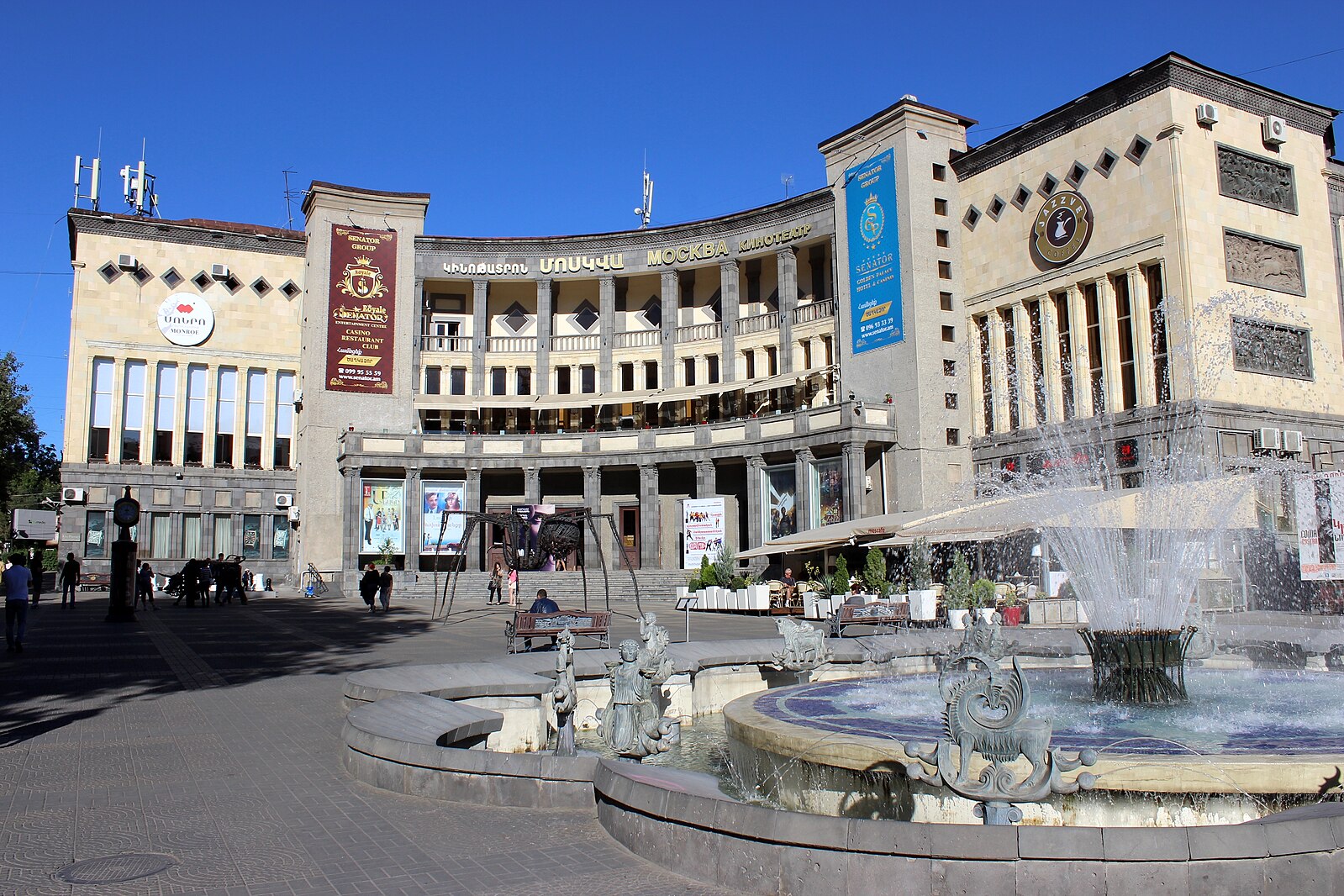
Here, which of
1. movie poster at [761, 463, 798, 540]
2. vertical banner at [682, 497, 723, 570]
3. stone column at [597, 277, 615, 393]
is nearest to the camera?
vertical banner at [682, 497, 723, 570]

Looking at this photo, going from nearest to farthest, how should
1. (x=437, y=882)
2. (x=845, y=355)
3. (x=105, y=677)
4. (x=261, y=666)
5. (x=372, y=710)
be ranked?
(x=437, y=882)
(x=372, y=710)
(x=105, y=677)
(x=261, y=666)
(x=845, y=355)

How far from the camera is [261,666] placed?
645 inches

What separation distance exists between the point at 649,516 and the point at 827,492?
8.77 meters

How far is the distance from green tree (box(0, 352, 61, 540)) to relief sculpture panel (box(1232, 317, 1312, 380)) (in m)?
63.7

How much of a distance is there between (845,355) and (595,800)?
3496cm

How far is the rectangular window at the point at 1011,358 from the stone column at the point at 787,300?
9.52 m

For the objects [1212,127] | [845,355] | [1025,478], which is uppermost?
[1212,127]

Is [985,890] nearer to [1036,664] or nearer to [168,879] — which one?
[168,879]

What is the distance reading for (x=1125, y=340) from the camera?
32.8 meters

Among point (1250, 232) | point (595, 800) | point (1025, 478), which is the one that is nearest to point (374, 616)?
point (1025, 478)

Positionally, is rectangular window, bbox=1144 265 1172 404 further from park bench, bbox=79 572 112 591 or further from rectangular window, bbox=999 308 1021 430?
park bench, bbox=79 572 112 591

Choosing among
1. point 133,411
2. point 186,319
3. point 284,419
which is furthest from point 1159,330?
point 133,411

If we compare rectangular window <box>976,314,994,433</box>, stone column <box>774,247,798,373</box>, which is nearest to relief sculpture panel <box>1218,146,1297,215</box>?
rectangular window <box>976,314,994,433</box>

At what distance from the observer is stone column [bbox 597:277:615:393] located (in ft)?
157
